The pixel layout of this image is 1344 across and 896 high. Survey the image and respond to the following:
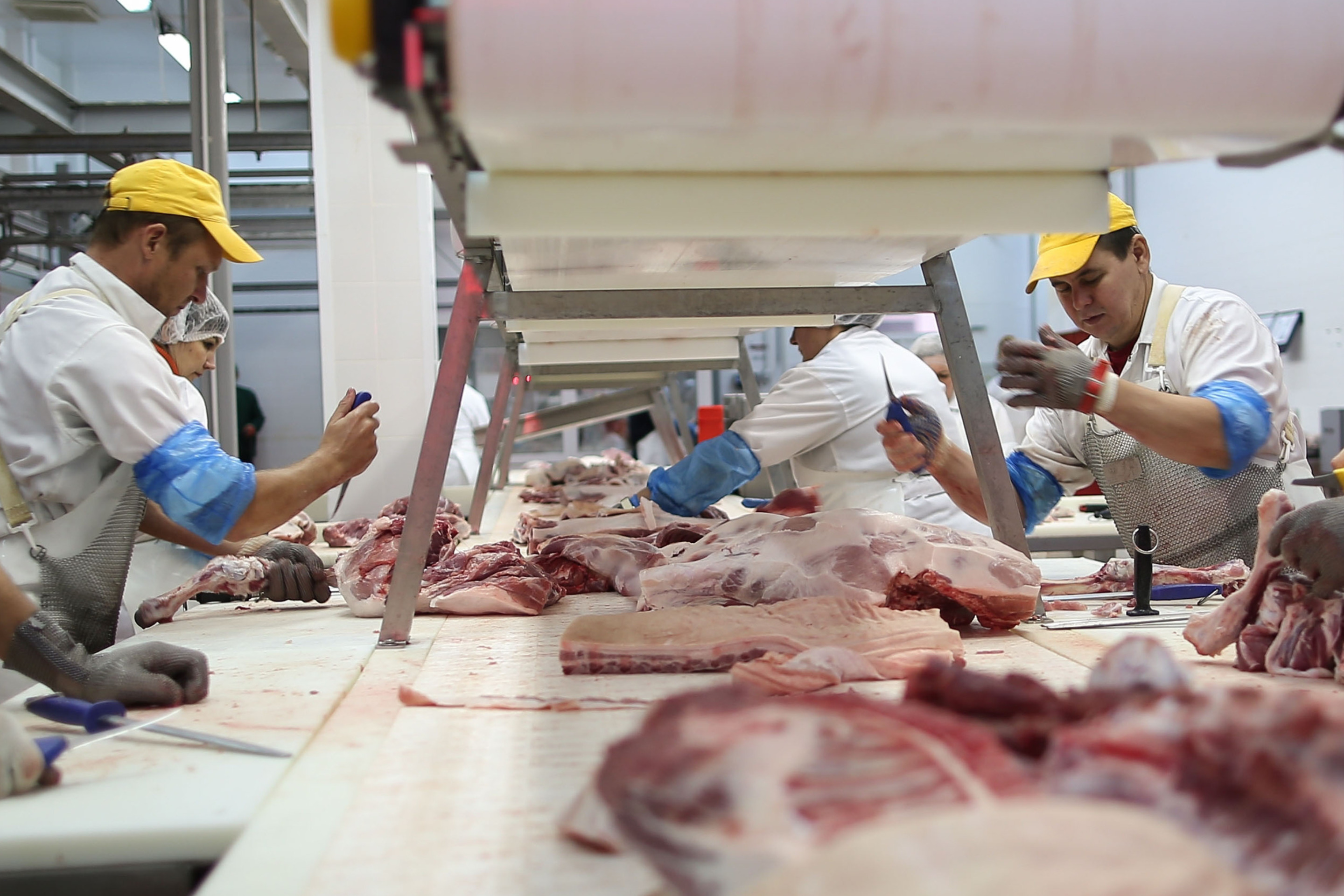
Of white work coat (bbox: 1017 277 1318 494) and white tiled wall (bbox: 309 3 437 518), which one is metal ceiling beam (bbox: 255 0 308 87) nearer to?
white tiled wall (bbox: 309 3 437 518)

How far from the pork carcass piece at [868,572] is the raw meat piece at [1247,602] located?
0.33 m

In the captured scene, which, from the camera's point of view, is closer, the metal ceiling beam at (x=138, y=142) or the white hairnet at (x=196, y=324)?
the white hairnet at (x=196, y=324)

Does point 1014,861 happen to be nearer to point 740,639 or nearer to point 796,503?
point 740,639

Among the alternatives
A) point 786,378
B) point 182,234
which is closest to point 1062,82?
point 182,234

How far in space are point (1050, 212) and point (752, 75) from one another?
1.82 ft

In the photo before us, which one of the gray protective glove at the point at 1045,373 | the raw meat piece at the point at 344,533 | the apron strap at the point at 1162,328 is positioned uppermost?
the apron strap at the point at 1162,328

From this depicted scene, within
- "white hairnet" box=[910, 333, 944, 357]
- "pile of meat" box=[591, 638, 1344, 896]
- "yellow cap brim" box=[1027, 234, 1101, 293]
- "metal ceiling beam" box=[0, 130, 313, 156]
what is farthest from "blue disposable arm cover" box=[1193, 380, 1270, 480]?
"metal ceiling beam" box=[0, 130, 313, 156]

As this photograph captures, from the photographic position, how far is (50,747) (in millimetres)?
1240

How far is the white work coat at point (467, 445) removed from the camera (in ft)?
20.1

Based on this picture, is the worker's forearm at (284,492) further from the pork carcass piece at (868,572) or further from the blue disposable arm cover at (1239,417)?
the blue disposable arm cover at (1239,417)

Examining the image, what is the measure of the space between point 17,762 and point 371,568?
135cm

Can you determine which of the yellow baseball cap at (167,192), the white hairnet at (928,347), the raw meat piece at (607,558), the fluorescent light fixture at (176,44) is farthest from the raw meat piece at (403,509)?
the fluorescent light fixture at (176,44)

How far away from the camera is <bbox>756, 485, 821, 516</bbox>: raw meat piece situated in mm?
2744

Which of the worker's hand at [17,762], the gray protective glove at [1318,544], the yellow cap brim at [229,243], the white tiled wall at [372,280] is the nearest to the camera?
the worker's hand at [17,762]
